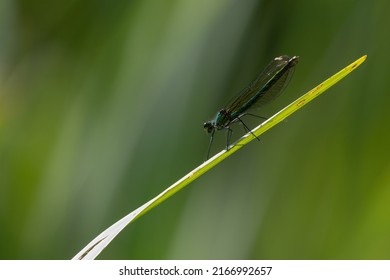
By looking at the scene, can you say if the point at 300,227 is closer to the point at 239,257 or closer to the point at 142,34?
the point at 239,257

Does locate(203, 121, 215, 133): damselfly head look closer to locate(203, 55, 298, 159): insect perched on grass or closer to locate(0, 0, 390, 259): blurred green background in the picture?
locate(203, 55, 298, 159): insect perched on grass

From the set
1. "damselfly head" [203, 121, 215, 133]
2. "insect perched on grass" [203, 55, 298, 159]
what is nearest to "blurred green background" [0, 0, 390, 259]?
"insect perched on grass" [203, 55, 298, 159]

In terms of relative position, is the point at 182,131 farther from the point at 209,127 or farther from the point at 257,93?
the point at 209,127

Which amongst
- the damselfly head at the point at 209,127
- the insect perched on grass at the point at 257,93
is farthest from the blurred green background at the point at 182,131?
the damselfly head at the point at 209,127

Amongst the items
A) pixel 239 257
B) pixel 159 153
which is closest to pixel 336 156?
pixel 239 257

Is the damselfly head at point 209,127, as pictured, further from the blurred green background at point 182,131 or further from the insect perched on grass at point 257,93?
the blurred green background at point 182,131

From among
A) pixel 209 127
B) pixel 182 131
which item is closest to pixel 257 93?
pixel 209 127
